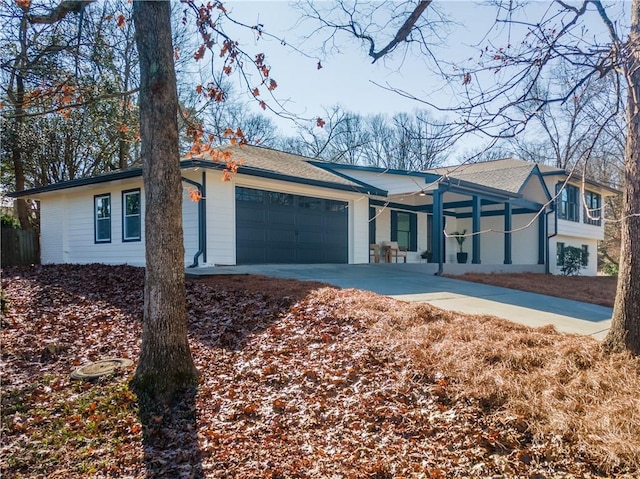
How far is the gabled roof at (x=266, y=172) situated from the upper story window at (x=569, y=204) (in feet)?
33.2

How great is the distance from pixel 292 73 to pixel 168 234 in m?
3.64

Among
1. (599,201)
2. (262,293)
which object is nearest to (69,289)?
(262,293)

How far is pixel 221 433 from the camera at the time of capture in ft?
12.9

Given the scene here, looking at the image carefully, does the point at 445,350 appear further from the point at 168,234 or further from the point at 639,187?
the point at 168,234

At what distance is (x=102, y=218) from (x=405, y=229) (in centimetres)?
1100

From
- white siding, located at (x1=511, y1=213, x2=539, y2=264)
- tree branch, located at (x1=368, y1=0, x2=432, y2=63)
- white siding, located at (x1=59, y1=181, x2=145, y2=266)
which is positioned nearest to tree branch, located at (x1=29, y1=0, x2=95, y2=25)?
tree branch, located at (x1=368, y1=0, x2=432, y2=63)

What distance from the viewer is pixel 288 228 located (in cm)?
1316

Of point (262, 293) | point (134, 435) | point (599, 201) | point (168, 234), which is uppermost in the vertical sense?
point (599, 201)

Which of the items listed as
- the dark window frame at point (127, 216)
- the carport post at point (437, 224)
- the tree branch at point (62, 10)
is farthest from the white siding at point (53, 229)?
the carport post at point (437, 224)

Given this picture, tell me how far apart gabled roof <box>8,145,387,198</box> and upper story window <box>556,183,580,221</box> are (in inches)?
399

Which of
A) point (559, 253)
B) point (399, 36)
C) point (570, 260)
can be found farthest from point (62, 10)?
point (559, 253)

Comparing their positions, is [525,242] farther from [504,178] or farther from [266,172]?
[266,172]

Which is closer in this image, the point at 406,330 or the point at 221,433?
the point at 221,433

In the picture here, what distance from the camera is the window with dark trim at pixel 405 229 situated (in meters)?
18.5
